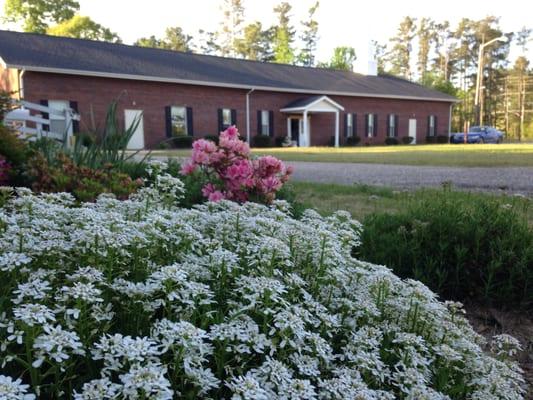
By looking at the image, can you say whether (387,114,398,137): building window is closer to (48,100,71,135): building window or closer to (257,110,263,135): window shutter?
(257,110,263,135): window shutter

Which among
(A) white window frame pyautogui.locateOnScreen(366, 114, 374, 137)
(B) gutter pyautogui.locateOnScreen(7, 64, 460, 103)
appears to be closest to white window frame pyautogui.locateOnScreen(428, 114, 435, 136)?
(B) gutter pyautogui.locateOnScreen(7, 64, 460, 103)

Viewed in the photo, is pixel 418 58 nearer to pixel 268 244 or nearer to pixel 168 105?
pixel 168 105

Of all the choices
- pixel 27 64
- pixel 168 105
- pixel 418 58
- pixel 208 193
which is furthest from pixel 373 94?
pixel 418 58

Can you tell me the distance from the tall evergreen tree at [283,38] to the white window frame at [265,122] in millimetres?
23255

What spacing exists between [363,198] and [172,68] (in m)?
22.2

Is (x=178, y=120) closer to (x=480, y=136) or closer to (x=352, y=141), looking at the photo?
(x=352, y=141)

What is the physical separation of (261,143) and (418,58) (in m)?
50.9

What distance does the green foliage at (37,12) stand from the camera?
41125 mm

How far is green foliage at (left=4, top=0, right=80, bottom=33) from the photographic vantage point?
4112cm

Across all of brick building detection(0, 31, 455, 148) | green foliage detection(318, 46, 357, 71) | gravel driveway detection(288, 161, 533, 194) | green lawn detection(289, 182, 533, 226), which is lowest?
gravel driveway detection(288, 161, 533, 194)

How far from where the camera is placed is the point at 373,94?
111 ft

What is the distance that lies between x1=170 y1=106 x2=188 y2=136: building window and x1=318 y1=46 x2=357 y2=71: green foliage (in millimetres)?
30304

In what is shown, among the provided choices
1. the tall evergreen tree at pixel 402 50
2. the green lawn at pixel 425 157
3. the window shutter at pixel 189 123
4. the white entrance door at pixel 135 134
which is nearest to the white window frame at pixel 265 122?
the window shutter at pixel 189 123

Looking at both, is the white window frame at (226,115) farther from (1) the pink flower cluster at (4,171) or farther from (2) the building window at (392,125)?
(1) the pink flower cluster at (4,171)
